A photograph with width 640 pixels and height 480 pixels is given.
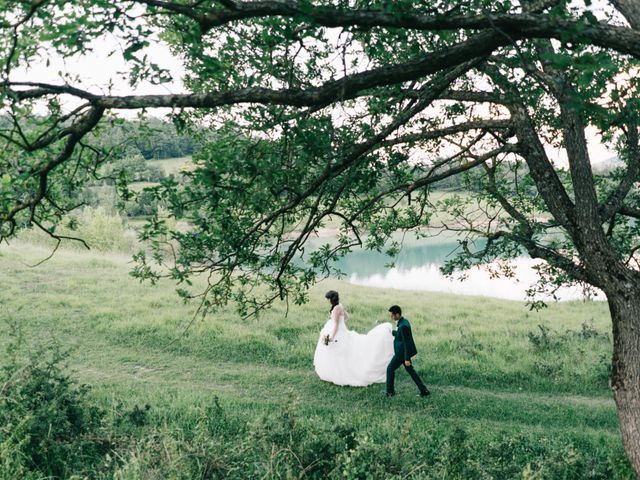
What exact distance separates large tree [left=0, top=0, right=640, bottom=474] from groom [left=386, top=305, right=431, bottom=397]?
9.09 ft

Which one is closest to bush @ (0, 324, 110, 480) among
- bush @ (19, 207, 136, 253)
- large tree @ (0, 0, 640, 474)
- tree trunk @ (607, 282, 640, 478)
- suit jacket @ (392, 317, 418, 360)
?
large tree @ (0, 0, 640, 474)

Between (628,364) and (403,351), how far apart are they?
565cm

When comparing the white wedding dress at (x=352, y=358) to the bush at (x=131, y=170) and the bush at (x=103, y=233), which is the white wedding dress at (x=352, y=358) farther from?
the bush at (x=103, y=233)

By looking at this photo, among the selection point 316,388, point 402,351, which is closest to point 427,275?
point 316,388

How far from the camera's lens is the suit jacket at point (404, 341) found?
39.1ft

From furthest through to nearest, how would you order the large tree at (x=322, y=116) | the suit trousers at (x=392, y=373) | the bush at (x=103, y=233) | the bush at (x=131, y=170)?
the bush at (x=103, y=233), the suit trousers at (x=392, y=373), the bush at (x=131, y=170), the large tree at (x=322, y=116)

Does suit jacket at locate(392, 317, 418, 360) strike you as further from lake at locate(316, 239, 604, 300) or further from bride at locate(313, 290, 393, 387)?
lake at locate(316, 239, 604, 300)

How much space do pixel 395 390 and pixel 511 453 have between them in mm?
5045

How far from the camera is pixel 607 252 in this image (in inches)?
287

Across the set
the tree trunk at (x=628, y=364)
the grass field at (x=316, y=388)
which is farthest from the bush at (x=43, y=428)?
the tree trunk at (x=628, y=364)

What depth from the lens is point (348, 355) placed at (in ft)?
44.6

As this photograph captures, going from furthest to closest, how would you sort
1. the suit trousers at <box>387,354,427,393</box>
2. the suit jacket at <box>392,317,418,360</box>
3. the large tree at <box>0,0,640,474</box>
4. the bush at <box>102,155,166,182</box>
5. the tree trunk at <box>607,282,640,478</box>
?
1. the suit trousers at <box>387,354,427,393</box>
2. the suit jacket at <box>392,317,418,360</box>
3. the tree trunk at <box>607,282,640,478</box>
4. the bush at <box>102,155,166,182</box>
5. the large tree at <box>0,0,640,474</box>

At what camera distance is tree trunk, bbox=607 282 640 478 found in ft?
22.6

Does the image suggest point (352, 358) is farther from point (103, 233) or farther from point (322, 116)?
point (103, 233)
